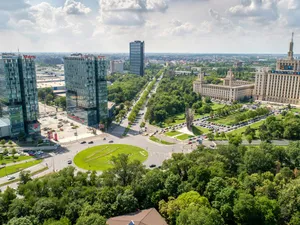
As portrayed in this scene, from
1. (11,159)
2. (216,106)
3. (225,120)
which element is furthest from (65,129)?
(216,106)

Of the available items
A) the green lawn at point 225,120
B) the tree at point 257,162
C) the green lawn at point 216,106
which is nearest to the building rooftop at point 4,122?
the tree at point 257,162

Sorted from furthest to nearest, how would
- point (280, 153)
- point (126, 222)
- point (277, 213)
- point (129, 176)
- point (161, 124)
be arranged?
point (161, 124)
point (280, 153)
point (129, 176)
point (277, 213)
point (126, 222)

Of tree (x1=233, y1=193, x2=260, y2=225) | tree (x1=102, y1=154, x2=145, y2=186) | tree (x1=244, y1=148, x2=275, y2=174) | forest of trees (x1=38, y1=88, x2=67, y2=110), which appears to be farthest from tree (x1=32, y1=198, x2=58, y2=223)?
forest of trees (x1=38, y1=88, x2=67, y2=110)

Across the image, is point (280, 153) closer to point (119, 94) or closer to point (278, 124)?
point (278, 124)

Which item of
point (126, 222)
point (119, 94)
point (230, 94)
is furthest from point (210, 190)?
point (230, 94)

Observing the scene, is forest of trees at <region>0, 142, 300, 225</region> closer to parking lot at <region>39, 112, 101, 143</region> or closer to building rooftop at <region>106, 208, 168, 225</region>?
building rooftop at <region>106, 208, 168, 225</region>

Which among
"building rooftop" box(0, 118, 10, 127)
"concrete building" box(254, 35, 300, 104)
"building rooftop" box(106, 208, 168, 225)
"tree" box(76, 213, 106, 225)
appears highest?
"concrete building" box(254, 35, 300, 104)

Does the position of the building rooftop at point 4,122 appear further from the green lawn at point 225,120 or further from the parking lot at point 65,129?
the green lawn at point 225,120
